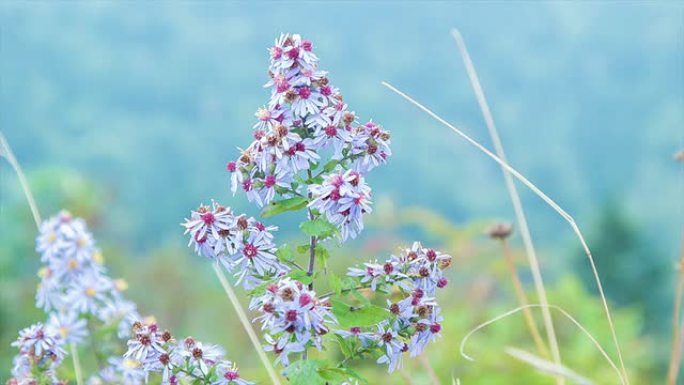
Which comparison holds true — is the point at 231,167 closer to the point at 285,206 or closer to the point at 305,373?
the point at 285,206

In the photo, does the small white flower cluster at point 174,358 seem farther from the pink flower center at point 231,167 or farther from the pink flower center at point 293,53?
the pink flower center at point 293,53

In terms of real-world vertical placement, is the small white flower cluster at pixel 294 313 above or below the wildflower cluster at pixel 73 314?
below

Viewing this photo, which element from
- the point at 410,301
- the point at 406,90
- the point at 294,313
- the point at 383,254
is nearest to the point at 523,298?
the point at 410,301

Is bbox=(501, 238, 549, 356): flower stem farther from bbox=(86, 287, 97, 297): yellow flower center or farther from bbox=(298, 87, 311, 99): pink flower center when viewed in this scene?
bbox=(86, 287, 97, 297): yellow flower center

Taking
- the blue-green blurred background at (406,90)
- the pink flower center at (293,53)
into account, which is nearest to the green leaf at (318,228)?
the pink flower center at (293,53)

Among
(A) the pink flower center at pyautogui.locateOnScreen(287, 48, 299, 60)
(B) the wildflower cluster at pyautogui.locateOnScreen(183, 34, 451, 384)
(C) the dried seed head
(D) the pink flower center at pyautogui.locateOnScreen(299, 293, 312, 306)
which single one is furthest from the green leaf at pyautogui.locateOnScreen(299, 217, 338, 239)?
(C) the dried seed head

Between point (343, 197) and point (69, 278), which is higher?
point (69, 278)

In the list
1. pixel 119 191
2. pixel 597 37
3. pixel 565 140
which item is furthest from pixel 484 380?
pixel 597 37
